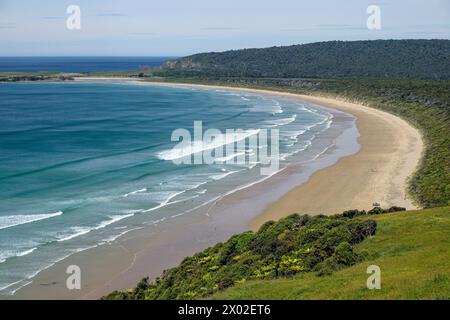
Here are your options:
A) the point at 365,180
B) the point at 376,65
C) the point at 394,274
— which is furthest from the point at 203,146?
the point at 376,65

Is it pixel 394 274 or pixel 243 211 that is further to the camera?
pixel 243 211

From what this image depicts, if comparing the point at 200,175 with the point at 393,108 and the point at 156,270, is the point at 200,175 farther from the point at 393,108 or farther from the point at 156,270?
the point at 393,108

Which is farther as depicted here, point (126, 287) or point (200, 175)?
point (200, 175)

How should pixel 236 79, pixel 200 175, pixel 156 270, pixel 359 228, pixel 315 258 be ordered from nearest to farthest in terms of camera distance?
1. pixel 315 258
2. pixel 359 228
3. pixel 156 270
4. pixel 200 175
5. pixel 236 79

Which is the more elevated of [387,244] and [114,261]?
[387,244]

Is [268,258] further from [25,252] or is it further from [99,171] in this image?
[99,171]
